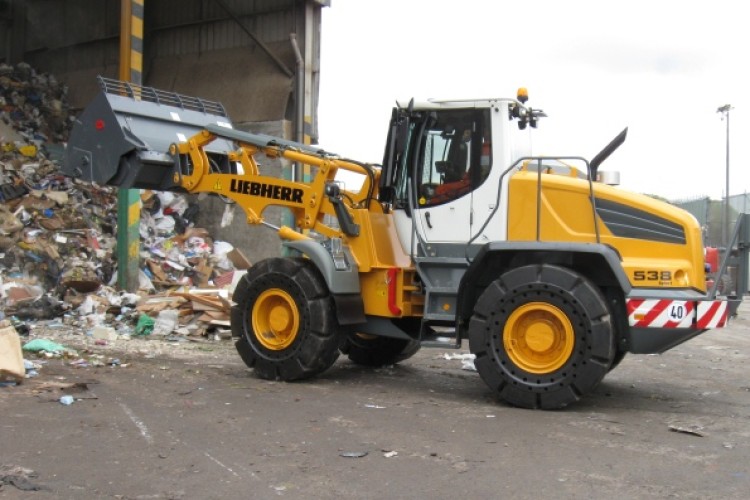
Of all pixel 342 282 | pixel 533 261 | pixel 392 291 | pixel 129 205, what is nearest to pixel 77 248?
pixel 129 205

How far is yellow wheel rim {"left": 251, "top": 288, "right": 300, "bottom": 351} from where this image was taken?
7441 millimetres

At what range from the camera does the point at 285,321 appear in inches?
295

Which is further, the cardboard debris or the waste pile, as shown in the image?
the waste pile

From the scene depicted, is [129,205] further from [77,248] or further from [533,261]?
[533,261]

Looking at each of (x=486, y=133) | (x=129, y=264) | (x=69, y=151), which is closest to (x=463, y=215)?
(x=486, y=133)

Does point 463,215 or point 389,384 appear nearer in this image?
point 463,215

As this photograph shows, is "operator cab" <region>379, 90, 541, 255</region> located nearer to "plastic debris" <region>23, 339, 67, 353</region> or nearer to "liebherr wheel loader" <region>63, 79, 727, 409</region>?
"liebherr wheel loader" <region>63, 79, 727, 409</region>

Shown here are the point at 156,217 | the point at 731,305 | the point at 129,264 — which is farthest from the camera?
the point at 156,217

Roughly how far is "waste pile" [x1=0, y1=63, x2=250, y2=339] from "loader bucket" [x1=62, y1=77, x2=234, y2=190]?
2.50 m

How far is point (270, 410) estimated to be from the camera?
6109mm

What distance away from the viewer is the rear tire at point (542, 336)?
6.08 m

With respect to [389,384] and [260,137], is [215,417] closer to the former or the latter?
[389,384]

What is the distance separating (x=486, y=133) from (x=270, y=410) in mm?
2997

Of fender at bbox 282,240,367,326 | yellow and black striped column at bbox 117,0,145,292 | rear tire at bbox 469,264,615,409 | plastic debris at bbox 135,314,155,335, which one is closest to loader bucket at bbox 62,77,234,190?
fender at bbox 282,240,367,326
